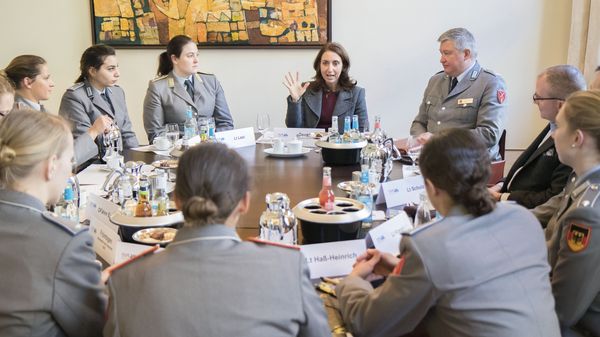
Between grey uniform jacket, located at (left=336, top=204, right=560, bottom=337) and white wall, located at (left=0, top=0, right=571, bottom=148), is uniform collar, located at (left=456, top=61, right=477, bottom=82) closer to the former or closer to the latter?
white wall, located at (left=0, top=0, right=571, bottom=148)

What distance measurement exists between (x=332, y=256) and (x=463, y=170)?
0.44m

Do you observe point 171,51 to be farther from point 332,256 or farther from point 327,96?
point 332,256

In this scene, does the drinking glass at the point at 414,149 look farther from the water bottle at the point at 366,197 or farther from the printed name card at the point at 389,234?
the printed name card at the point at 389,234

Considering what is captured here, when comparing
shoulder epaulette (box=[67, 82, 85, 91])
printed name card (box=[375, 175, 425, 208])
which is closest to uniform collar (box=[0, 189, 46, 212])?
printed name card (box=[375, 175, 425, 208])

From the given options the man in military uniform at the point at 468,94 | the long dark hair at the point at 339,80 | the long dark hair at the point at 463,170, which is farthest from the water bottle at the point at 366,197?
the long dark hair at the point at 339,80

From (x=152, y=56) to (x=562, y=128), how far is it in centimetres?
377

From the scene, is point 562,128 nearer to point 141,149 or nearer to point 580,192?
point 580,192

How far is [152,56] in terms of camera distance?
473 centimetres

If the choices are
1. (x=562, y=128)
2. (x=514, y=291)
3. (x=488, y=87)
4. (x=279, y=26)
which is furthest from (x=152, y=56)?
(x=514, y=291)

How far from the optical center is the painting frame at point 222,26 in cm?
448

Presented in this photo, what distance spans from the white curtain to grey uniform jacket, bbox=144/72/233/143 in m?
2.64

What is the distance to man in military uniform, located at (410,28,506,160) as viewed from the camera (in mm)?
3211

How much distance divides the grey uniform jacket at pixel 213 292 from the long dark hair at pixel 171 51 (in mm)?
2818

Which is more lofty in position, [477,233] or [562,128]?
[562,128]
